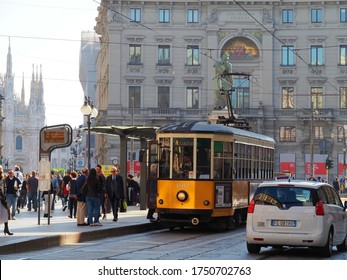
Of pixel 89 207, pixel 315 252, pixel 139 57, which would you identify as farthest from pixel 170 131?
pixel 139 57

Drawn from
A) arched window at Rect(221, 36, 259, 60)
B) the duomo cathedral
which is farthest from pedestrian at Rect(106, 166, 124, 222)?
the duomo cathedral

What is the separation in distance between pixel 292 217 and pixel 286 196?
0.45 metres

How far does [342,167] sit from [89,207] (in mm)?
56991

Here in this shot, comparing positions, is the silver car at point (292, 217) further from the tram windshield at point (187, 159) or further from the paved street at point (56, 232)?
the tram windshield at point (187, 159)

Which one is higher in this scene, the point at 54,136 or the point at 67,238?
the point at 54,136

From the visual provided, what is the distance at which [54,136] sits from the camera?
24.1 m

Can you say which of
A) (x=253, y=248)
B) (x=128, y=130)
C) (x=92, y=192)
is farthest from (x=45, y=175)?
(x=253, y=248)

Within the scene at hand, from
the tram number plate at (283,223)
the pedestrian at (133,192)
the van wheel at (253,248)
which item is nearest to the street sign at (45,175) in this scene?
the van wheel at (253,248)

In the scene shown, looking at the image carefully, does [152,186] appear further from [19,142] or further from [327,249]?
[19,142]

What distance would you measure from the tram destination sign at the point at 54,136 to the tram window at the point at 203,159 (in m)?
3.51

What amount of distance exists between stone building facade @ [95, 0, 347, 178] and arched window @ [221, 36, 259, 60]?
0.09 metres

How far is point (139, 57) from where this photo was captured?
7956 cm

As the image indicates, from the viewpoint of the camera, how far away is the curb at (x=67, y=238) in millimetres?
17661
